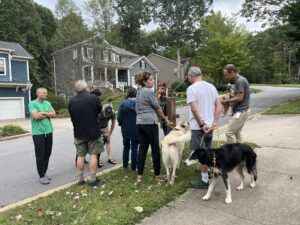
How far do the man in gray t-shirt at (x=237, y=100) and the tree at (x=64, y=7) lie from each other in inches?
2095

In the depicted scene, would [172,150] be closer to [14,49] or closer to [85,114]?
[85,114]

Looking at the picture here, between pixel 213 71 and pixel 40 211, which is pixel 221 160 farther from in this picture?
pixel 213 71

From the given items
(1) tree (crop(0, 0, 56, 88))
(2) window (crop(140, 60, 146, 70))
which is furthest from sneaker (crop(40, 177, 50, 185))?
(2) window (crop(140, 60, 146, 70))

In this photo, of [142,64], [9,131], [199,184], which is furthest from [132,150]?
[142,64]

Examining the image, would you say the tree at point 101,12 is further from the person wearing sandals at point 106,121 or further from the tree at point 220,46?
the person wearing sandals at point 106,121

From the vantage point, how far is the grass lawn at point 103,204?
4.39 metres

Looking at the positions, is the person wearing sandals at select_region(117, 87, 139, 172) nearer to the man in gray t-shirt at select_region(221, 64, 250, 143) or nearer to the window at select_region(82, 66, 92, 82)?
the man in gray t-shirt at select_region(221, 64, 250, 143)

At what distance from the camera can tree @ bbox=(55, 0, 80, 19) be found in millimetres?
54906

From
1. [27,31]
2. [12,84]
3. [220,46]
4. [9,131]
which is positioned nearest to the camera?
[9,131]

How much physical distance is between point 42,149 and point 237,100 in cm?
388

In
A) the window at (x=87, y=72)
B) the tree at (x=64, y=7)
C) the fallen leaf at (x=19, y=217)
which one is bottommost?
the fallen leaf at (x=19, y=217)

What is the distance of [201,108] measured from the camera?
5.11 metres

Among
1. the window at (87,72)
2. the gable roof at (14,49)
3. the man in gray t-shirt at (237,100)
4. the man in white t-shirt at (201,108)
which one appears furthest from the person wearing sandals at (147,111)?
the gable roof at (14,49)

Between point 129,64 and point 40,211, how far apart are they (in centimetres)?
4219
